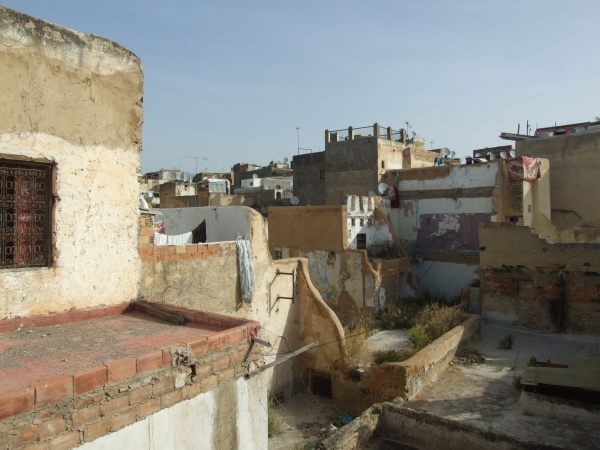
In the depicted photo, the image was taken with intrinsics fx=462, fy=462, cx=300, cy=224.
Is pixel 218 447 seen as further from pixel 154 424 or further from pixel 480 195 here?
pixel 480 195

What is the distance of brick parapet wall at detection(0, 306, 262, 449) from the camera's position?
308cm

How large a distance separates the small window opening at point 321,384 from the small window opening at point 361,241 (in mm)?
8177

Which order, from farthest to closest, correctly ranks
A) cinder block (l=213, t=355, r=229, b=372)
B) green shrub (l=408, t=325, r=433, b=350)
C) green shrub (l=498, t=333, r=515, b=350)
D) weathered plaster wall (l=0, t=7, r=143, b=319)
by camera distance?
green shrub (l=498, t=333, r=515, b=350) → green shrub (l=408, t=325, r=433, b=350) → weathered plaster wall (l=0, t=7, r=143, b=319) → cinder block (l=213, t=355, r=229, b=372)

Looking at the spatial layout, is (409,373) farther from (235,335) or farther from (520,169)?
(520,169)

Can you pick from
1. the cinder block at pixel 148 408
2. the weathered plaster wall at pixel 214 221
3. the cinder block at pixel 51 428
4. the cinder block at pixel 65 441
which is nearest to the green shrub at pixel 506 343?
the weathered plaster wall at pixel 214 221

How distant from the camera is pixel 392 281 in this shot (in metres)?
18.2

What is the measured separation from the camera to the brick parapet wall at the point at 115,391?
3084mm

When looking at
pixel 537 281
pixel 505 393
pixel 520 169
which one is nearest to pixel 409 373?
pixel 505 393

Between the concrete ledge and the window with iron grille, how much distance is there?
7.31 metres

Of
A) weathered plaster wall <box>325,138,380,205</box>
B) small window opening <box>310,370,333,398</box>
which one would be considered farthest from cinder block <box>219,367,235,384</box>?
weathered plaster wall <box>325,138,380,205</box>

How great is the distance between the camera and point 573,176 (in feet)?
68.9

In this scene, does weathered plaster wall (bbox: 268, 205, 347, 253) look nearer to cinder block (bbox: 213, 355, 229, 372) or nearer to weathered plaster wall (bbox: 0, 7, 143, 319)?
weathered plaster wall (bbox: 0, 7, 143, 319)

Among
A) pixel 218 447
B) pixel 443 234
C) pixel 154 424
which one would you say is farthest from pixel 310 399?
pixel 443 234

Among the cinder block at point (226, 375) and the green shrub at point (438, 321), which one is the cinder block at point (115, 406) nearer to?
the cinder block at point (226, 375)
